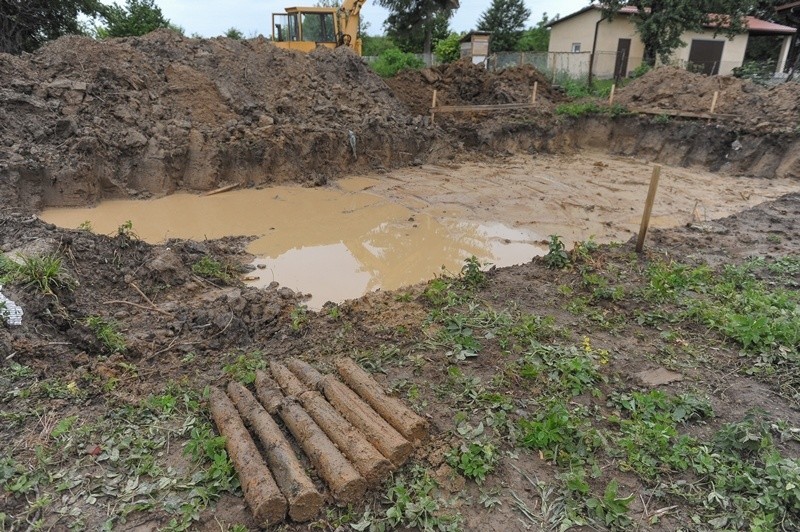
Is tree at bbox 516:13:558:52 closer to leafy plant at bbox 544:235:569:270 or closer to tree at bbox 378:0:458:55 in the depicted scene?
tree at bbox 378:0:458:55

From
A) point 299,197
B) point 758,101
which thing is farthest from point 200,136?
point 758,101

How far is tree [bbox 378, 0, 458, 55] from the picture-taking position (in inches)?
1100

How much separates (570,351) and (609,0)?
2070 cm

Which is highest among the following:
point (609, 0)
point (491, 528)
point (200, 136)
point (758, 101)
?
point (609, 0)

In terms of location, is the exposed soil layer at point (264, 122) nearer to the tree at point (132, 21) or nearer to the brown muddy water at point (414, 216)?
the brown muddy water at point (414, 216)

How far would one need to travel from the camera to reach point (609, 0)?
2008 cm

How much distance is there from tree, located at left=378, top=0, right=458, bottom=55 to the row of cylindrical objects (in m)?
27.3

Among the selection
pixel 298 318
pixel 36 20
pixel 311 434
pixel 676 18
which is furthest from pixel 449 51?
pixel 311 434

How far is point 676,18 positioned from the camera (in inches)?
742

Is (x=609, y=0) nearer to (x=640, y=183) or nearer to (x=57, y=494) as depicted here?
(x=640, y=183)

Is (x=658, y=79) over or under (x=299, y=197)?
over

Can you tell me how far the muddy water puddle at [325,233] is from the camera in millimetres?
7754

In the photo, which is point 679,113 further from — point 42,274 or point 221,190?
point 42,274

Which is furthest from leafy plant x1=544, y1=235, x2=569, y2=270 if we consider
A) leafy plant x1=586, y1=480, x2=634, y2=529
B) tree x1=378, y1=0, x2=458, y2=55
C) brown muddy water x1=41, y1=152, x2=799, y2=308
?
tree x1=378, y1=0, x2=458, y2=55
